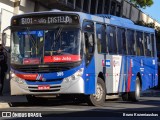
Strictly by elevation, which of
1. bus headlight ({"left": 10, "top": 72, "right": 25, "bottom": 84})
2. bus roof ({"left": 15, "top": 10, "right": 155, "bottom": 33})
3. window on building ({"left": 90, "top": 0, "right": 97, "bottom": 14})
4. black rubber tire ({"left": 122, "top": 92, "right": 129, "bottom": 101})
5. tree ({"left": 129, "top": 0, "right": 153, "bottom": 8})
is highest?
tree ({"left": 129, "top": 0, "right": 153, "bottom": 8})

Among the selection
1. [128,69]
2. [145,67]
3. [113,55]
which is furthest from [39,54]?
[145,67]

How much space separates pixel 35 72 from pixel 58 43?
1.18m

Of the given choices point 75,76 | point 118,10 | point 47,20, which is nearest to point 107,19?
point 47,20

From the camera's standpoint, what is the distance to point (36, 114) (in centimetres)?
1315

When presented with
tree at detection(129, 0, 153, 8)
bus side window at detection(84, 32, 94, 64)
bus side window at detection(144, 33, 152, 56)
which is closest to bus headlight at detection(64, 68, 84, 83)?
bus side window at detection(84, 32, 94, 64)

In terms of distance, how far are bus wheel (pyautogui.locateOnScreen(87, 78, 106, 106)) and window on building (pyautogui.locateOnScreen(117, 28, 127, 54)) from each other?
7.65 ft

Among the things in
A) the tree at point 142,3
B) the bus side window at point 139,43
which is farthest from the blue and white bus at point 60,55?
the tree at point 142,3

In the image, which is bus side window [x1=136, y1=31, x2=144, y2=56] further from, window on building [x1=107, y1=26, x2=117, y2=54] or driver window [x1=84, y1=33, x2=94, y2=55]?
driver window [x1=84, y1=33, x2=94, y2=55]

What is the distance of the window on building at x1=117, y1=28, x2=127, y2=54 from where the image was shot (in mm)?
18703

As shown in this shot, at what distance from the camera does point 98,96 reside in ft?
54.9

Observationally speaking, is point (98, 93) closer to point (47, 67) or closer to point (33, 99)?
point (47, 67)

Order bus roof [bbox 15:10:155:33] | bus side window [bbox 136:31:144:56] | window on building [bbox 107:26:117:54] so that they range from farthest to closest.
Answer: bus side window [bbox 136:31:144:56]
window on building [bbox 107:26:117:54]
bus roof [bbox 15:10:155:33]

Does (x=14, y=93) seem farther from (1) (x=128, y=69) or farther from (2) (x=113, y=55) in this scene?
Result: (1) (x=128, y=69)

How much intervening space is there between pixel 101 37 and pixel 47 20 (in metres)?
2.19
